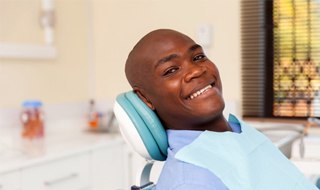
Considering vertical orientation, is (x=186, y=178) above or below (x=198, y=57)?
below

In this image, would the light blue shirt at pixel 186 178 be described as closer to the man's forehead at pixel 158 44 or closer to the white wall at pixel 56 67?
the man's forehead at pixel 158 44

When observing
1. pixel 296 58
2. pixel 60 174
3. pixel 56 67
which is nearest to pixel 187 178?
pixel 60 174

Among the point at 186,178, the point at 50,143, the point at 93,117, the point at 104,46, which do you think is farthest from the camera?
the point at 104,46

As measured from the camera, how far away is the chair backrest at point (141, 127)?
3.30 feet

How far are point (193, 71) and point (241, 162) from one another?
0.78 ft

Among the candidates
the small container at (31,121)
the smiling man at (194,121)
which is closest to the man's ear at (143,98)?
the smiling man at (194,121)

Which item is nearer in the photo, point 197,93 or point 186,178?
point 186,178

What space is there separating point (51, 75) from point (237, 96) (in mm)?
1183

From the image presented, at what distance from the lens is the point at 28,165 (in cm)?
181

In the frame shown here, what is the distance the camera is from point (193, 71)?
0.99m

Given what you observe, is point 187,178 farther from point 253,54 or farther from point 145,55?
point 253,54

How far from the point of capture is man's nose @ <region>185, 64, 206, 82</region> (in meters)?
0.98

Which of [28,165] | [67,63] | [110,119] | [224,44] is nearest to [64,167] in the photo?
[28,165]

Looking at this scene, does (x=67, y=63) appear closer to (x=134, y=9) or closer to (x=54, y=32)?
(x=54, y=32)
